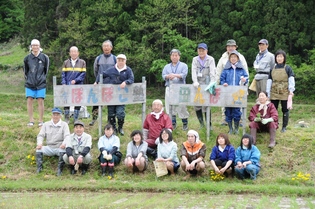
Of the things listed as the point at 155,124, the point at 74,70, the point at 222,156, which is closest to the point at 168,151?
the point at 155,124

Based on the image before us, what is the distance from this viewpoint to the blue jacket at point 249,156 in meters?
9.38

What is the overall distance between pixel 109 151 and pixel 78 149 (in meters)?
0.64

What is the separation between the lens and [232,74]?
10875mm

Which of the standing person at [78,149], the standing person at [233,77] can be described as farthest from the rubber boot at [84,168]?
the standing person at [233,77]

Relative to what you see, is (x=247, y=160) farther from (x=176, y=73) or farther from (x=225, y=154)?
(x=176, y=73)

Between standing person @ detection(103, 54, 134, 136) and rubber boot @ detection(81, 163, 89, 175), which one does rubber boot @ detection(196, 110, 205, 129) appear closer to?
standing person @ detection(103, 54, 134, 136)

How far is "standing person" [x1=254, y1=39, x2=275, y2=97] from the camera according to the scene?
1105 centimetres

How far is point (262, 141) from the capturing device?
10805 mm

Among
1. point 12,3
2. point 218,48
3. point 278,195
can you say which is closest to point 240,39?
point 218,48

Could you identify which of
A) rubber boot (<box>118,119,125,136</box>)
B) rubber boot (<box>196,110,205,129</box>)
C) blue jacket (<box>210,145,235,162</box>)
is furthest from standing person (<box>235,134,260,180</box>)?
rubber boot (<box>118,119,125,136</box>)

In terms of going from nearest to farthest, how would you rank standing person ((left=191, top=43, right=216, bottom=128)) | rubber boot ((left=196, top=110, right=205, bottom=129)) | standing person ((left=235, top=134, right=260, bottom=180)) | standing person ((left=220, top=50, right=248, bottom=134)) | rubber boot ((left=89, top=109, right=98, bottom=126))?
1. standing person ((left=235, top=134, right=260, bottom=180))
2. standing person ((left=220, top=50, right=248, bottom=134))
3. standing person ((left=191, top=43, right=216, bottom=128))
4. rubber boot ((left=196, top=110, right=205, bottom=129))
5. rubber boot ((left=89, top=109, right=98, bottom=126))

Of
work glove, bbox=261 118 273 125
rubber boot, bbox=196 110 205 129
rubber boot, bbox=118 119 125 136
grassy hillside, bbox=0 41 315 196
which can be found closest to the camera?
grassy hillside, bbox=0 41 315 196

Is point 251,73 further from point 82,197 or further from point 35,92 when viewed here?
point 82,197

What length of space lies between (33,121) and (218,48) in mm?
18021
